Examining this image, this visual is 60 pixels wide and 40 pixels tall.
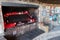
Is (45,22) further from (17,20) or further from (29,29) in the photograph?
(17,20)

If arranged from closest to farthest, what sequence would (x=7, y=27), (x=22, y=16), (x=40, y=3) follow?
(x=7, y=27), (x=22, y=16), (x=40, y=3)

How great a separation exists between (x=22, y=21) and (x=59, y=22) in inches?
68.7

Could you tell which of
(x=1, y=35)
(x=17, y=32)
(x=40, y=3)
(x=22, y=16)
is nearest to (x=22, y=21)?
(x=22, y=16)

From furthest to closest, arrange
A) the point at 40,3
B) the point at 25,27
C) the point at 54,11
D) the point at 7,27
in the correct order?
the point at 54,11, the point at 40,3, the point at 25,27, the point at 7,27

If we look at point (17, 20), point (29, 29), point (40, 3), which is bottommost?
point (29, 29)

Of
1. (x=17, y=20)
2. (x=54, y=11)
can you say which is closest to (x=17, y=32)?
(x=17, y=20)

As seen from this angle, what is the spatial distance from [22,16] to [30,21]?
1.11ft

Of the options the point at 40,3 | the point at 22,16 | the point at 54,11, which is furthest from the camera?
the point at 54,11

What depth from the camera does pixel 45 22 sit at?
462 centimetres

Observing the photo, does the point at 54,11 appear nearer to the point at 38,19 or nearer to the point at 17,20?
the point at 38,19

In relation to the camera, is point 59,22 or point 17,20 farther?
point 59,22

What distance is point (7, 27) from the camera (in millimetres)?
3328

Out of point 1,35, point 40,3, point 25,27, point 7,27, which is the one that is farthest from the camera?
point 40,3

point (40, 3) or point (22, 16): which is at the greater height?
point (40, 3)
